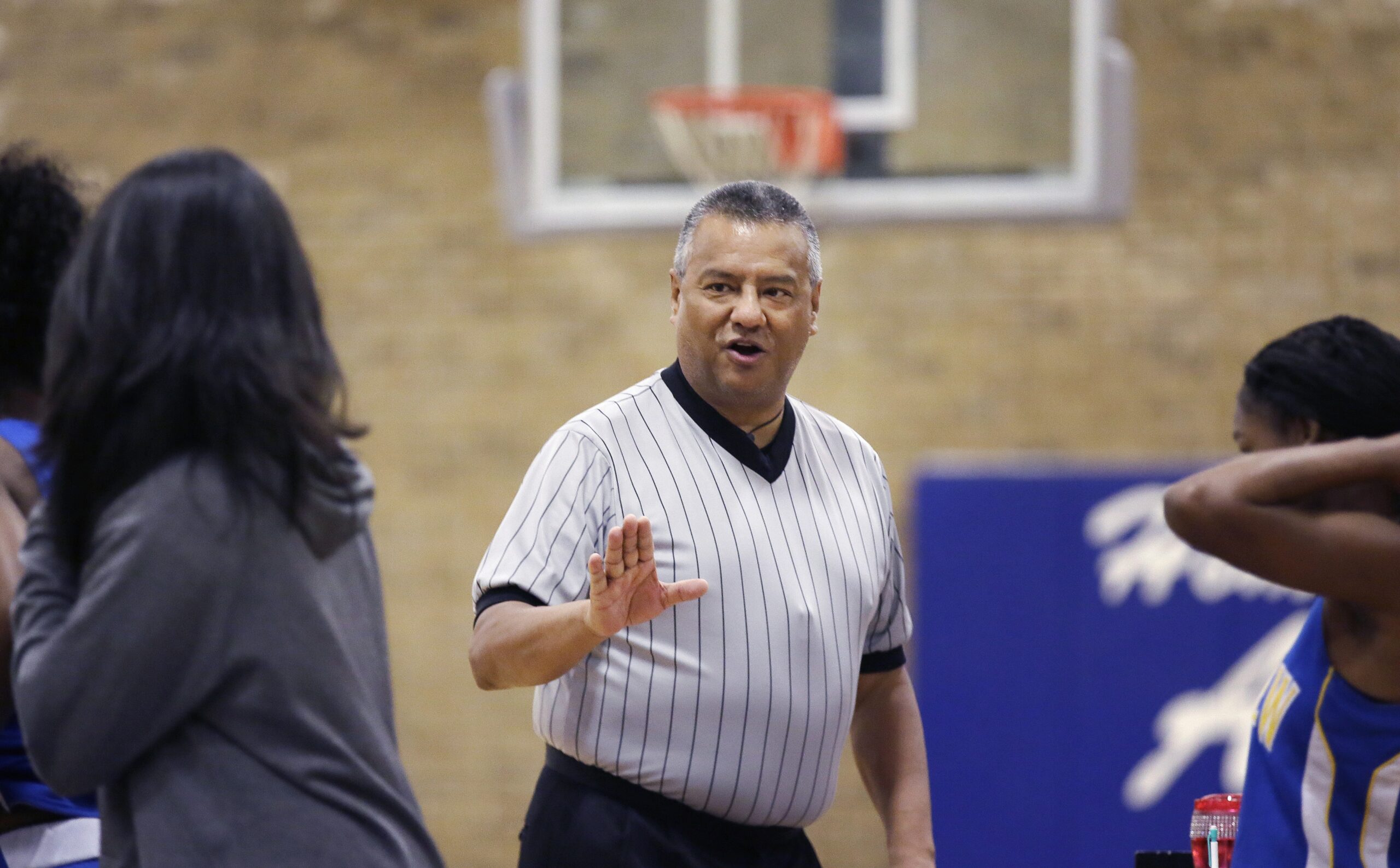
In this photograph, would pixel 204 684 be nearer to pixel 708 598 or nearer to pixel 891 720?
pixel 708 598

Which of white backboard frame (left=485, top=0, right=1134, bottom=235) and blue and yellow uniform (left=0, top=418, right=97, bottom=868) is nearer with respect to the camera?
blue and yellow uniform (left=0, top=418, right=97, bottom=868)

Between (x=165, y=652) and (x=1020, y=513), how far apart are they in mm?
4997

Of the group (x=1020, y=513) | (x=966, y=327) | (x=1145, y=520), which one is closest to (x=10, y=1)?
(x=966, y=327)

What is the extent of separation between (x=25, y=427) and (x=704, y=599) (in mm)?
935

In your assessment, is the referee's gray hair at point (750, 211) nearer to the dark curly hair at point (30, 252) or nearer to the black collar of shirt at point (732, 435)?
the black collar of shirt at point (732, 435)

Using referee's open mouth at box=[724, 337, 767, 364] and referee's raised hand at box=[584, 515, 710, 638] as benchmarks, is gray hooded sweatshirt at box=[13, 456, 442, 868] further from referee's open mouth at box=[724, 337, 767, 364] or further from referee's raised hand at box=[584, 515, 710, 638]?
referee's open mouth at box=[724, 337, 767, 364]

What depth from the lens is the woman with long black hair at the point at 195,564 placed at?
1.33 m

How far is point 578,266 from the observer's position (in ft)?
22.5

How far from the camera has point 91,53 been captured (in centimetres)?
722

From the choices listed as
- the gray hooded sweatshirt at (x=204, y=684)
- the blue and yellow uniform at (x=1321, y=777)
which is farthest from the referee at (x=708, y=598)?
the blue and yellow uniform at (x=1321, y=777)

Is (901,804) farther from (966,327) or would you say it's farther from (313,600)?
(966,327)

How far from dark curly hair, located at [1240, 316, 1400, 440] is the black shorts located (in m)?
0.98

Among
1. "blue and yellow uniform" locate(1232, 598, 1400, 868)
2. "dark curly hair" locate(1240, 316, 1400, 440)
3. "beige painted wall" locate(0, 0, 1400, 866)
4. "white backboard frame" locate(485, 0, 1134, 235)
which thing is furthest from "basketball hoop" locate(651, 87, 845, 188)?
"blue and yellow uniform" locate(1232, 598, 1400, 868)

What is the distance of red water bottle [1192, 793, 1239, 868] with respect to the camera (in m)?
2.11
